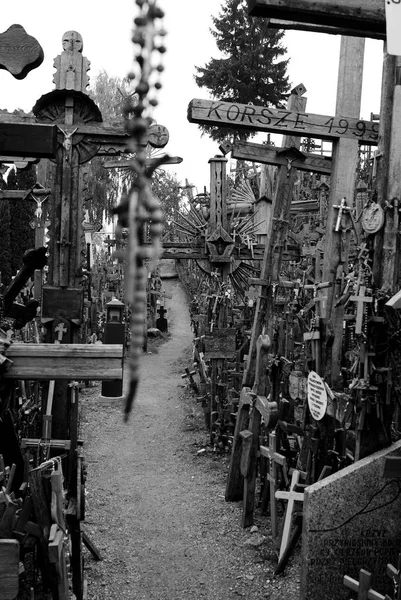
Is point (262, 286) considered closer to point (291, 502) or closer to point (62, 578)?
point (291, 502)

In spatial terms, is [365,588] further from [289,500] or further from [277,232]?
[277,232]

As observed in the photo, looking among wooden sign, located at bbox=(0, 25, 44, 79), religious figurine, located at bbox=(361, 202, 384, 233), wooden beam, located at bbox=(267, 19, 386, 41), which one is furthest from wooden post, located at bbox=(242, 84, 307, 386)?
wooden sign, located at bbox=(0, 25, 44, 79)

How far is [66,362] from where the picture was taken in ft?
10.6

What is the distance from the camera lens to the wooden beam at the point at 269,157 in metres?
6.45

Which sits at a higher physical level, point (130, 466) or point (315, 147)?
point (315, 147)

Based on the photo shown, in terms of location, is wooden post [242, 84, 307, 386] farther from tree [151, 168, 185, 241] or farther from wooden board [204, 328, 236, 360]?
wooden board [204, 328, 236, 360]

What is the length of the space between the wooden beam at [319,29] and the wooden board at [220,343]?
633 centimetres

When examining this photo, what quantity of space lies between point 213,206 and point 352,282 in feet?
19.4

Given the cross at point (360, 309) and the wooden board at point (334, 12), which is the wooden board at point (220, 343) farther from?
the wooden board at point (334, 12)

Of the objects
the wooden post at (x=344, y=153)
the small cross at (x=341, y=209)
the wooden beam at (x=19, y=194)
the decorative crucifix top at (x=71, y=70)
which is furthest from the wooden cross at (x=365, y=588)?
the wooden beam at (x=19, y=194)

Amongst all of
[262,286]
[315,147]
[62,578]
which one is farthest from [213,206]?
[315,147]

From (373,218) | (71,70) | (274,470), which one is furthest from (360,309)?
(71,70)

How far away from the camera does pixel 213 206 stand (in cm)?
1080

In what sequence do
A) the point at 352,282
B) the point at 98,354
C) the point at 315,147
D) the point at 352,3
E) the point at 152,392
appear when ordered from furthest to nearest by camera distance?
the point at 315,147
the point at 152,392
the point at 352,282
the point at 98,354
the point at 352,3
